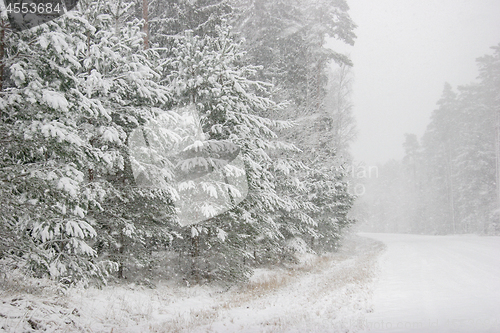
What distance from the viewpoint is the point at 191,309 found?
317 inches

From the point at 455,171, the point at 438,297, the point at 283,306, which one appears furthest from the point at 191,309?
the point at 455,171

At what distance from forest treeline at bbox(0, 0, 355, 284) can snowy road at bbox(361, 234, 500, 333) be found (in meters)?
4.27

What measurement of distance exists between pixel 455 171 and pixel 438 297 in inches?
1513

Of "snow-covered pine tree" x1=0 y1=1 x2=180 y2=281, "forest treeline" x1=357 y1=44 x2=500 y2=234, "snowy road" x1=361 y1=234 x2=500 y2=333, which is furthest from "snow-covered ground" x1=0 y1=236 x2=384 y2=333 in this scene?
"forest treeline" x1=357 y1=44 x2=500 y2=234

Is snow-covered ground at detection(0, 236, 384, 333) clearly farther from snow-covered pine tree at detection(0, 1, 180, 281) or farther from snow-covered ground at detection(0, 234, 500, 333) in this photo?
snow-covered pine tree at detection(0, 1, 180, 281)

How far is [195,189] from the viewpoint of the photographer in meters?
9.47

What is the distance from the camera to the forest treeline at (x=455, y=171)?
99.6 ft

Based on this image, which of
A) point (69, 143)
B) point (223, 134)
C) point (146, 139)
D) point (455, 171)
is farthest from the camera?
point (455, 171)

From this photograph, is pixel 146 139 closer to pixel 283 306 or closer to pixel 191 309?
pixel 191 309

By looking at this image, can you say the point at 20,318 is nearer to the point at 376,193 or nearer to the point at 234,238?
the point at 234,238

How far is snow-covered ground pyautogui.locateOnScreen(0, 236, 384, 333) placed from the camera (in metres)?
5.52

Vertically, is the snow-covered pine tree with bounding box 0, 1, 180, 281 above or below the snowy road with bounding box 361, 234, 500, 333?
above

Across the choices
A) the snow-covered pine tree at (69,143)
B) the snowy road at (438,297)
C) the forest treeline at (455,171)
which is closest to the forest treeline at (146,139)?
the snow-covered pine tree at (69,143)

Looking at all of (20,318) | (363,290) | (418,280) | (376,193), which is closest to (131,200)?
(20,318)
